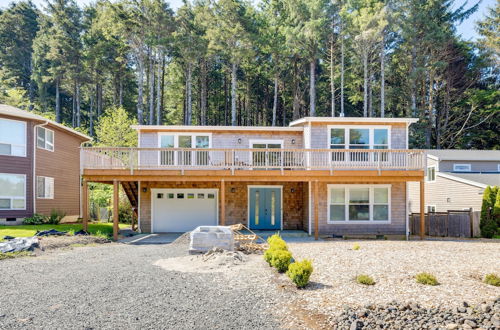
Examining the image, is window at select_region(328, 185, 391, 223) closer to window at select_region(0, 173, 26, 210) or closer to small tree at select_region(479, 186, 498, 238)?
small tree at select_region(479, 186, 498, 238)

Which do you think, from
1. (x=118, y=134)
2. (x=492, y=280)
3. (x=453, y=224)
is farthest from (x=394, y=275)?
(x=118, y=134)

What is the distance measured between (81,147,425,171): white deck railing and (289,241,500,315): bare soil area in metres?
3.78

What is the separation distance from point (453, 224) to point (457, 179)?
12.2ft

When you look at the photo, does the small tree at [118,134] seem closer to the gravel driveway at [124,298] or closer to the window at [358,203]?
the window at [358,203]

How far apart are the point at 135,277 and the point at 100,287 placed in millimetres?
873

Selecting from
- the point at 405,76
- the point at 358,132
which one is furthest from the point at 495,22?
the point at 358,132

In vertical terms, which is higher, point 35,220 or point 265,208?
point 265,208

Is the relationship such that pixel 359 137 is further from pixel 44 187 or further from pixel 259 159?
pixel 44 187

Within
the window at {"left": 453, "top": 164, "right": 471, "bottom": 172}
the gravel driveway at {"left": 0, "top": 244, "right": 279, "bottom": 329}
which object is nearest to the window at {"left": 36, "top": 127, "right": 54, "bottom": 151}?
the gravel driveway at {"left": 0, "top": 244, "right": 279, "bottom": 329}

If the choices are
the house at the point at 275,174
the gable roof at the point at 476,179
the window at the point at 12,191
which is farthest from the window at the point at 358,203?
the window at the point at 12,191

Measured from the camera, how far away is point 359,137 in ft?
50.1

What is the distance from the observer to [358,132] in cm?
1526

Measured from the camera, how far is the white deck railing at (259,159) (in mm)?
13625

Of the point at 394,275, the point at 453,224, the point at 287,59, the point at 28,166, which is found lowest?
the point at 453,224
